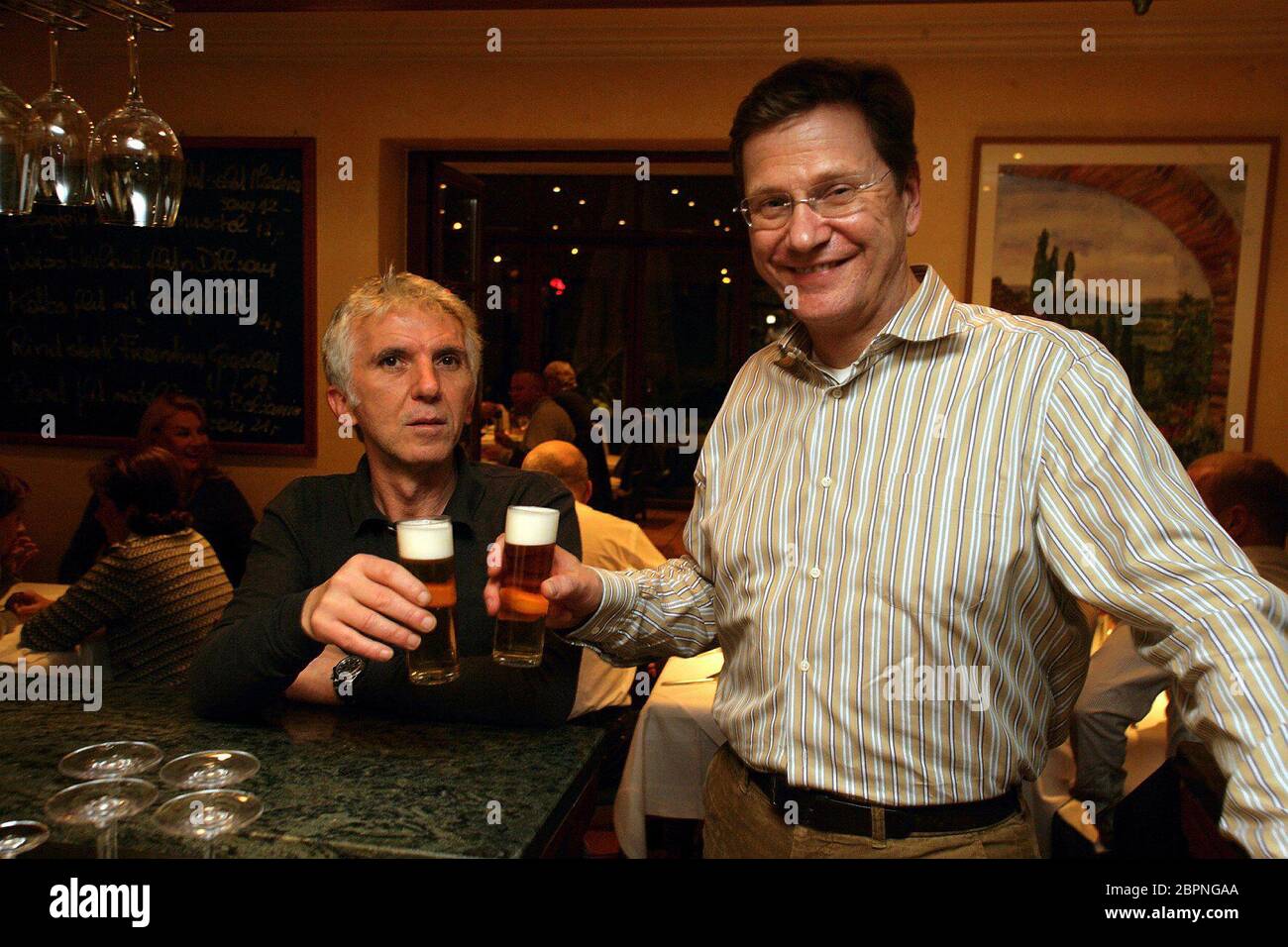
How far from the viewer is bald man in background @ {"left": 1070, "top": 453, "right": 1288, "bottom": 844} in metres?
2.55

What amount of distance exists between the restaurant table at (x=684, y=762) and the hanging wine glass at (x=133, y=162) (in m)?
1.87

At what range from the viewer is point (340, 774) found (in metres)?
1.35

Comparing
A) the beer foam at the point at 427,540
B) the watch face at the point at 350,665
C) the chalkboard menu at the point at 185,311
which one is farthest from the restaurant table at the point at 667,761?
the chalkboard menu at the point at 185,311

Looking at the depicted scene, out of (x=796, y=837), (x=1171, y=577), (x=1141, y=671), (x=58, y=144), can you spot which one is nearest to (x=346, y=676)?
(x=796, y=837)

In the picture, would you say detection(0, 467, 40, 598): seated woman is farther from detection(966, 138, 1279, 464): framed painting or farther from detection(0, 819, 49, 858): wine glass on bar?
detection(966, 138, 1279, 464): framed painting

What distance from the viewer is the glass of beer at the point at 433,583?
1.34m

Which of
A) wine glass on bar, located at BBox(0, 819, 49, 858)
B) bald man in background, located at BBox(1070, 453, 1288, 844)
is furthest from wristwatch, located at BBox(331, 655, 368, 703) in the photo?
bald man in background, located at BBox(1070, 453, 1288, 844)

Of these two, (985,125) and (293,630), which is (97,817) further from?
(985,125)

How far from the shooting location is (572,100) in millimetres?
4477

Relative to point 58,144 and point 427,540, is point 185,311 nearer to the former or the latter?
point 58,144

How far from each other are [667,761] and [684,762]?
0.05 meters

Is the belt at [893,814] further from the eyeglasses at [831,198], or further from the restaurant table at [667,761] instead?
the restaurant table at [667,761]

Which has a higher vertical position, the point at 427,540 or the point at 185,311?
the point at 185,311
